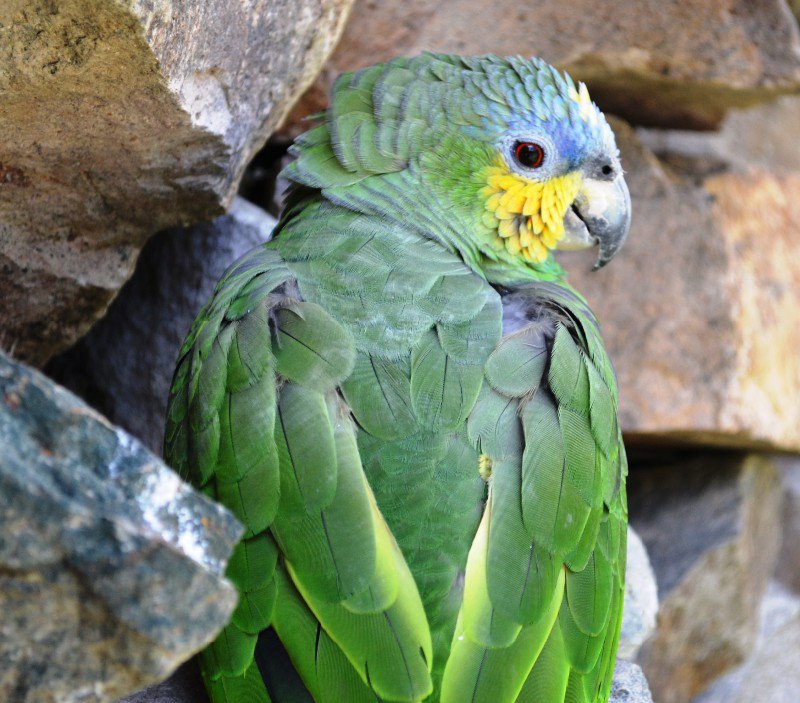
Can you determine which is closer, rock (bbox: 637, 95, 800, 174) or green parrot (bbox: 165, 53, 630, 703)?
green parrot (bbox: 165, 53, 630, 703)

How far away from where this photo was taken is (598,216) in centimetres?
189

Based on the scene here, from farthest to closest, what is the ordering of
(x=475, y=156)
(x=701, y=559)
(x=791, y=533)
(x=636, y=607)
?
1. (x=791, y=533)
2. (x=701, y=559)
3. (x=636, y=607)
4. (x=475, y=156)

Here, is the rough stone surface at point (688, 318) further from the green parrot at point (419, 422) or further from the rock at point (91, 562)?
the rock at point (91, 562)

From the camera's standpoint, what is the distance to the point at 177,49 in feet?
4.52

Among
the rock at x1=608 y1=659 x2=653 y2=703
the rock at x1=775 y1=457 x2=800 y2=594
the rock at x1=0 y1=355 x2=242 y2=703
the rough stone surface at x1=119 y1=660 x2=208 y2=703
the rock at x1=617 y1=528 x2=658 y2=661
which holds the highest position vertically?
the rock at x1=0 y1=355 x2=242 y2=703

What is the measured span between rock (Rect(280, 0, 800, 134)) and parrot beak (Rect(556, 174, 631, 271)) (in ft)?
1.96

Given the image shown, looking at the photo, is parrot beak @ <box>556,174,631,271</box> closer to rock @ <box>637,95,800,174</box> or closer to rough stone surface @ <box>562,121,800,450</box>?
rough stone surface @ <box>562,121,800,450</box>

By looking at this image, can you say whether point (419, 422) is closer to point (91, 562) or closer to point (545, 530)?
point (545, 530)

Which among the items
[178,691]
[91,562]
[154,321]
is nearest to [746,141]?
[154,321]

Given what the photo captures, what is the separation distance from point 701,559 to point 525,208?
120 centimetres

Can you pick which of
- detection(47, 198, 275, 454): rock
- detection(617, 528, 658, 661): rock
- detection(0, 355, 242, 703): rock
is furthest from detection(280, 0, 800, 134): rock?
detection(0, 355, 242, 703): rock

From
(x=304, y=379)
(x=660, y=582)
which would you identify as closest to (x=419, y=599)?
(x=304, y=379)

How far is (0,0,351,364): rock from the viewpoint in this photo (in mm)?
1301

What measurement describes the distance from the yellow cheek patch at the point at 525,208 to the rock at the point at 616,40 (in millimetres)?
593
